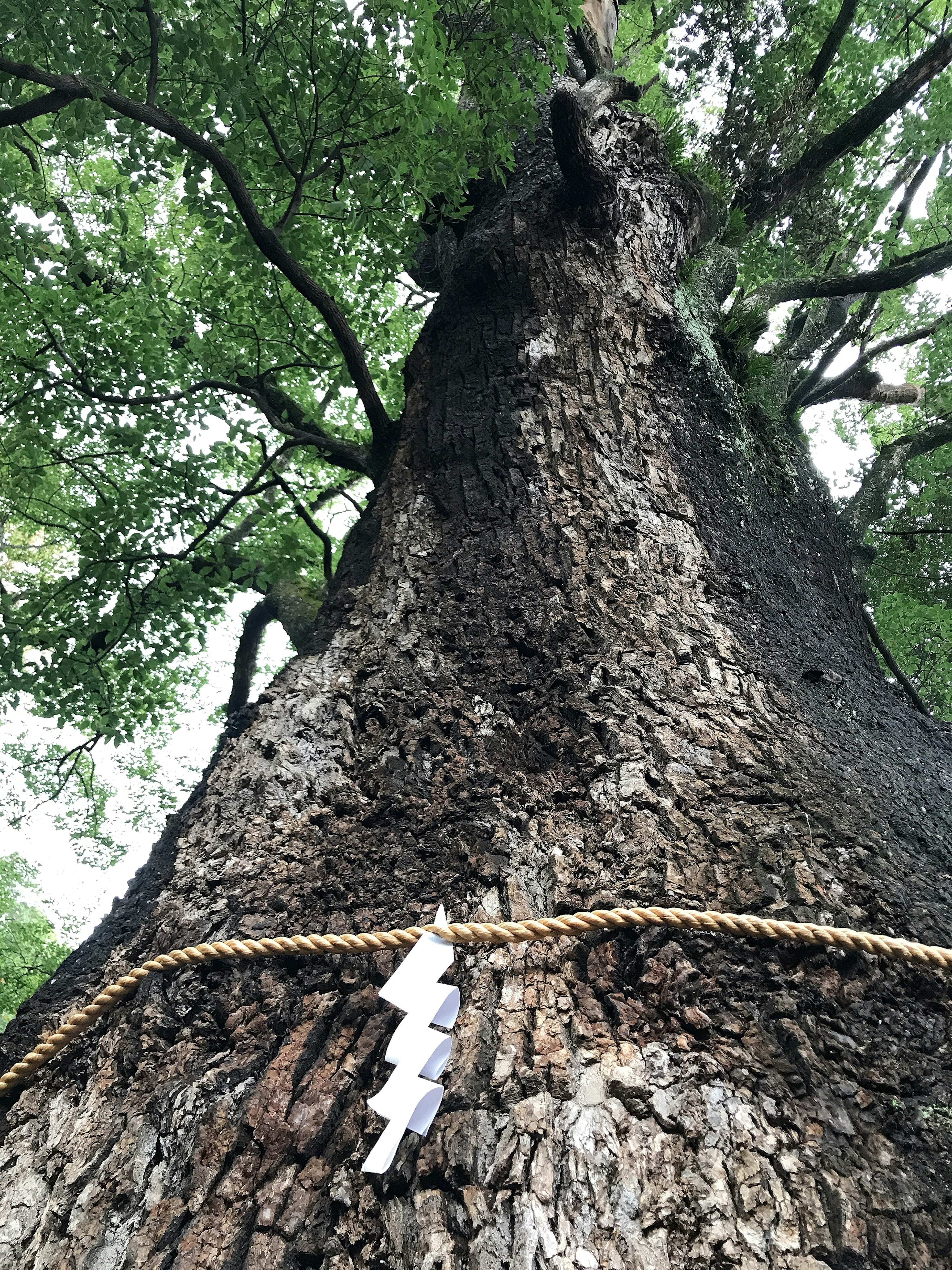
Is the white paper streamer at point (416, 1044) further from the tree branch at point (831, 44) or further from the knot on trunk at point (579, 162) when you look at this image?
the tree branch at point (831, 44)

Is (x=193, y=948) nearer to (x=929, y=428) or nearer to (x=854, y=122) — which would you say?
(x=854, y=122)

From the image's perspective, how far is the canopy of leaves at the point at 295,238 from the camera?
298cm

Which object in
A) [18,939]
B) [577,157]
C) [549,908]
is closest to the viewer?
[549,908]

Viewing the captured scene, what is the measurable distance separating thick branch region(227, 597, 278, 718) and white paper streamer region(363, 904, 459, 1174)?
4261 millimetres

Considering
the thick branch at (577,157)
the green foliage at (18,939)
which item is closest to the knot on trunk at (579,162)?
the thick branch at (577,157)

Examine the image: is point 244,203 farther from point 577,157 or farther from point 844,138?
point 844,138

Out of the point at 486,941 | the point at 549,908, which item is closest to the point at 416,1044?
A: the point at 486,941

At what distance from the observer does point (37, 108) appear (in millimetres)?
2426

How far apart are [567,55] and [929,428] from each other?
3.49m

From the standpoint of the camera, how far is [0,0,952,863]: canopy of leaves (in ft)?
9.79

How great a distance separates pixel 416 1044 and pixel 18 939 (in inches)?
565

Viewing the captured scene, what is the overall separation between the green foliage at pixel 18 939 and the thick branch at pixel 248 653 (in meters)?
4.99

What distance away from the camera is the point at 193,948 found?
1.37 meters

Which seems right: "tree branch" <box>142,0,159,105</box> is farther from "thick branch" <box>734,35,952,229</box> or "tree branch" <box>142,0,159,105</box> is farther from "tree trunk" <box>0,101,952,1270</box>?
"thick branch" <box>734,35,952,229</box>
